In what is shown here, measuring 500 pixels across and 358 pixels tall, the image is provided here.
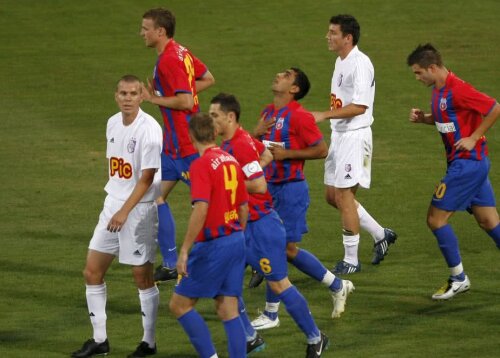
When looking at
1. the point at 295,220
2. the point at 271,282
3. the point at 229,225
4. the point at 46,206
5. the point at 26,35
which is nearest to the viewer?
the point at 229,225

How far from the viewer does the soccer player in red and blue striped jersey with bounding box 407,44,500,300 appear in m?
10.8

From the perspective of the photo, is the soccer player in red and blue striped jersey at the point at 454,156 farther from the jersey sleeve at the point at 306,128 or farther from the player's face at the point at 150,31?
the player's face at the point at 150,31

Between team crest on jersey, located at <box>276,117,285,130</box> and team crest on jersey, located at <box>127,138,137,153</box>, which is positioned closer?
team crest on jersey, located at <box>127,138,137,153</box>

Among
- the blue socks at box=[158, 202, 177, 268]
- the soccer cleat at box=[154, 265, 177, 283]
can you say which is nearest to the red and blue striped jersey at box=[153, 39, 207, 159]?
the blue socks at box=[158, 202, 177, 268]

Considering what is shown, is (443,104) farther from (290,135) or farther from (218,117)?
(218,117)

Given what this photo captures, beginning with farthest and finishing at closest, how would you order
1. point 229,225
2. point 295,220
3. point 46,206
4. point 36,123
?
point 36,123
point 46,206
point 295,220
point 229,225

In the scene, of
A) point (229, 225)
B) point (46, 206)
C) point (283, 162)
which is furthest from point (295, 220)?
point (46, 206)

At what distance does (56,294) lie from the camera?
11188mm

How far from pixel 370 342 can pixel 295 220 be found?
1.24 meters

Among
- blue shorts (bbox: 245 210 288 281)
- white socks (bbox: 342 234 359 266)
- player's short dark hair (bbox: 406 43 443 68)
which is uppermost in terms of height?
player's short dark hair (bbox: 406 43 443 68)

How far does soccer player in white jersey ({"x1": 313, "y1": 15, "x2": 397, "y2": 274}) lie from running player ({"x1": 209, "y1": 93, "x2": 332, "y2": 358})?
2.61m

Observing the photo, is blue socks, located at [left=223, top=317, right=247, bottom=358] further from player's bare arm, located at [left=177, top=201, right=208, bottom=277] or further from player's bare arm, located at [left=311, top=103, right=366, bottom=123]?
player's bare arm, located at [left=311, top=103, right=366, bottom=123]

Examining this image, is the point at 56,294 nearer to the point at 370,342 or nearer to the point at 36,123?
the point at 370,342

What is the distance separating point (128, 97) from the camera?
30.7ft
